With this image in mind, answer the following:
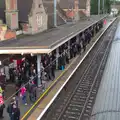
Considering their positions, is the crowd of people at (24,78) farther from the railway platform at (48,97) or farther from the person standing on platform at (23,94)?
the railway platform at (48,97)

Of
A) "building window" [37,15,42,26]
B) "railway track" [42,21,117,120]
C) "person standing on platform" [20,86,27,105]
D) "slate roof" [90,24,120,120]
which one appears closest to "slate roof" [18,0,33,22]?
"building window" [37,15,42,26]

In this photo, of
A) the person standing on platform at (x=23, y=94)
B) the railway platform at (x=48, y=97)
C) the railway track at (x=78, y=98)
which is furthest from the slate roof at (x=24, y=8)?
the person standing on platform at (x=23, y=94)

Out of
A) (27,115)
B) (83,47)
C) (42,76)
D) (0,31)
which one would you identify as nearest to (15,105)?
(27,115)

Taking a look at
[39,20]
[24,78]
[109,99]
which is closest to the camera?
[109,99]

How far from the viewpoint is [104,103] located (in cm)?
779

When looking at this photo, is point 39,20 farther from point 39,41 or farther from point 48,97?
point 48,97

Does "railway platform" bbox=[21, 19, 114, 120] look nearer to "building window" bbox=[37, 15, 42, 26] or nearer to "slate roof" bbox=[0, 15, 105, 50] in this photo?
"slate roof" bbox=[0, 15, 105, 50]

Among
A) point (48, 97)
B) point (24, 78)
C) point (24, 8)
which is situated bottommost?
point (48, 97)

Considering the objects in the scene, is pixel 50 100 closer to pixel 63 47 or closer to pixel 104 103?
pixel 104 103

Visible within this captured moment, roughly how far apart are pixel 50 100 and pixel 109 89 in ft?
15.8

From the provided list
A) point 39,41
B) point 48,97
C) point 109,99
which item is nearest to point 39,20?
point 39,41

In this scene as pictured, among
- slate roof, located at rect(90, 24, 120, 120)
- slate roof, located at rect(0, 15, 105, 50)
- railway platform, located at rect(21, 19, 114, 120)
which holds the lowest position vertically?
railway platform, located at rect(21, 19, 114, 120)

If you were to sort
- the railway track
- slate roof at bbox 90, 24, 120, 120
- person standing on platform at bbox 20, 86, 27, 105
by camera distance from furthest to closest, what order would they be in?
the railway track < person standing on platform at bbox 20, 86, 27, 105 < slate roof at bbox 90, 24, 120, 120

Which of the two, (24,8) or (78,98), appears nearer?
(78,98)
